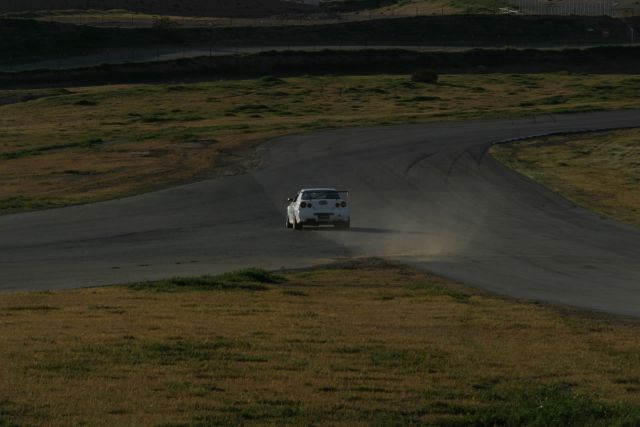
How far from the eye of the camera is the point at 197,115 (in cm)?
9694

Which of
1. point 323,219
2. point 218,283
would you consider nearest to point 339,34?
point 323,219

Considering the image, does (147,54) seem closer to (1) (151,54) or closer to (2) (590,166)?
(1) (151,54)

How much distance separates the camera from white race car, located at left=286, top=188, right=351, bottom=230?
155 ft

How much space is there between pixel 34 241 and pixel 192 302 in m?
17.4

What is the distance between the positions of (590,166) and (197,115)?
120 feet

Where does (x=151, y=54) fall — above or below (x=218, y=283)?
below

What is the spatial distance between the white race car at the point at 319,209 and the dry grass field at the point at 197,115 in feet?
42.6

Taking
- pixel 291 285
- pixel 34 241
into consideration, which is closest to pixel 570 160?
pixel 34 241

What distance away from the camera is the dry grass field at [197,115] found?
64250mm

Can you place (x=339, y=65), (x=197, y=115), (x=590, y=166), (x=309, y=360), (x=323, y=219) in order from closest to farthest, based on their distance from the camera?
1. (x=309, y=360)
2. (x=323, y=219)
3. (x=590, y=166)
4. (x=197, y=115)
5. (x=339, y=65)

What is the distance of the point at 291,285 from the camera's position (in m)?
32.6

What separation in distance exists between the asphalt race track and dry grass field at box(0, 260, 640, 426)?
4.79m

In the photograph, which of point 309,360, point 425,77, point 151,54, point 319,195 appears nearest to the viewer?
point 309,360


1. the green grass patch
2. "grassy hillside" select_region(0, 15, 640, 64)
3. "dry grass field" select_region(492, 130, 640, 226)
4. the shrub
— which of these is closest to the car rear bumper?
"dry grass field" select_region(492, 130, 640, 226)
